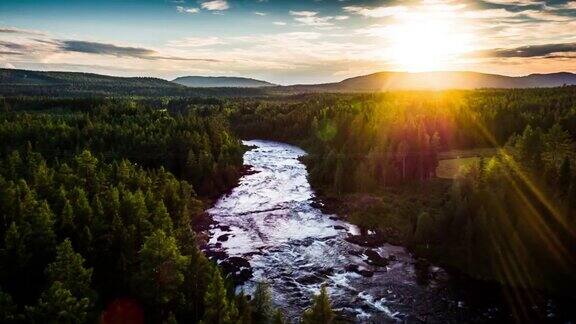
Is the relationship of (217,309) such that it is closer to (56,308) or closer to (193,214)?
(56,308)

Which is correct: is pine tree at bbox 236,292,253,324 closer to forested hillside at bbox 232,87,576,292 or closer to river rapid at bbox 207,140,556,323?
river rapid at bbox 207,140,556,323

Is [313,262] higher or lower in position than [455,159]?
lower

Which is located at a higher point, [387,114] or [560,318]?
[387,114]

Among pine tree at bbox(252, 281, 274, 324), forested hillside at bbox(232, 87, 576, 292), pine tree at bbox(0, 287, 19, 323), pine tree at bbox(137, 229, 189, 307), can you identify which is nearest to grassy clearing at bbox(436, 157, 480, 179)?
forested hillside at bbox(232, 87, 576, 292)

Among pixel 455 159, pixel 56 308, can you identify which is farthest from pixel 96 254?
pixel 455 159

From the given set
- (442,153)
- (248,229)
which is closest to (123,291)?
(248,229)

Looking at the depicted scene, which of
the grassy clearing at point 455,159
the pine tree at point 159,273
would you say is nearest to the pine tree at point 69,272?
the pine tree at point 159,273

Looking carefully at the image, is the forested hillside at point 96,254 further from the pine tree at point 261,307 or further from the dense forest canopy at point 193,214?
the pine tree at point 261,307

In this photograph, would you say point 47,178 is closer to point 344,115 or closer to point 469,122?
point 344,115
